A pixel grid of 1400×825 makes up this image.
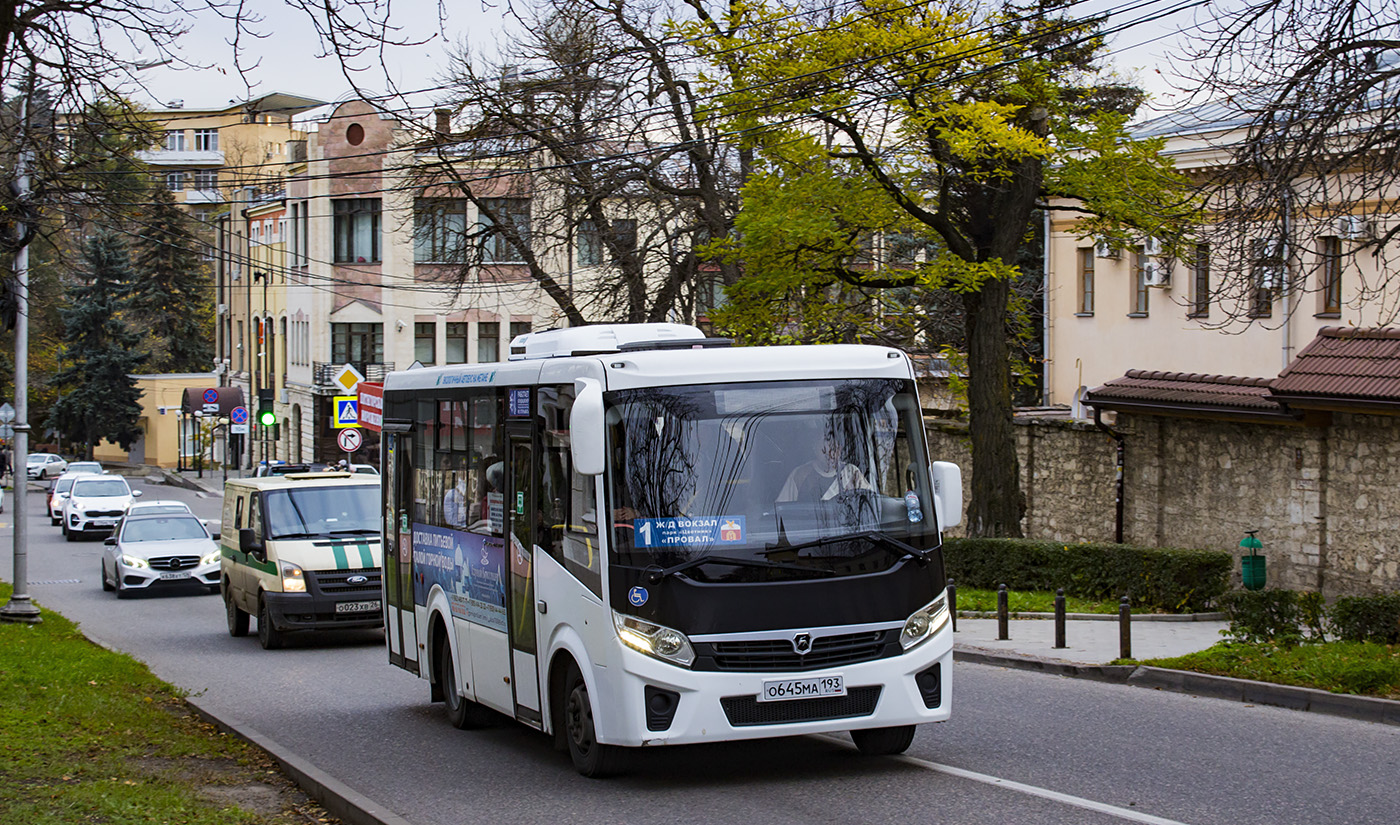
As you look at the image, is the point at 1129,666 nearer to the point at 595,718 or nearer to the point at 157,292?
the point at 595,718

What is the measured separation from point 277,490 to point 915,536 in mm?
12942

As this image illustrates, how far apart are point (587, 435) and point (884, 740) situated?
288 centimetres

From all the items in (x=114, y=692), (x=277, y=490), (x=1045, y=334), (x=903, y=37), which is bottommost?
(x=114, y=692)

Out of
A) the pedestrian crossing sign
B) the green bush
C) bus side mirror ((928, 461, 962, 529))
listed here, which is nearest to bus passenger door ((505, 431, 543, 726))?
bus side mirror ((928, 461, 962, 529))

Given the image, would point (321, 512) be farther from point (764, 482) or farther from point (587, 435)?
point (764, 482)

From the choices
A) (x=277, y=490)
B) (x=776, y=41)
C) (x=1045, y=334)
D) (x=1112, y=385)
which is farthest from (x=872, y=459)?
(x=1045, y=334)

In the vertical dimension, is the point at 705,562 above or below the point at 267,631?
above

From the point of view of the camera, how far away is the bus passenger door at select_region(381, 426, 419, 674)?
13570 millimetres

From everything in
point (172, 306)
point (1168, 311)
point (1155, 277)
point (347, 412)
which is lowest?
point (347, 412)

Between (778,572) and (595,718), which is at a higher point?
(778,572)

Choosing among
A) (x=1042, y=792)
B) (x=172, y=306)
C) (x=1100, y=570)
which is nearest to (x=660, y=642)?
(x=1042, y=792)

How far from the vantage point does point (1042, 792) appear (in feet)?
29.5

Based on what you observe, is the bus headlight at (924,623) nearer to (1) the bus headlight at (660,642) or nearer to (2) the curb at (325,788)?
(1) the bus headlight at (660,642)

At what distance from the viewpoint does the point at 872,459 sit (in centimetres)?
973
